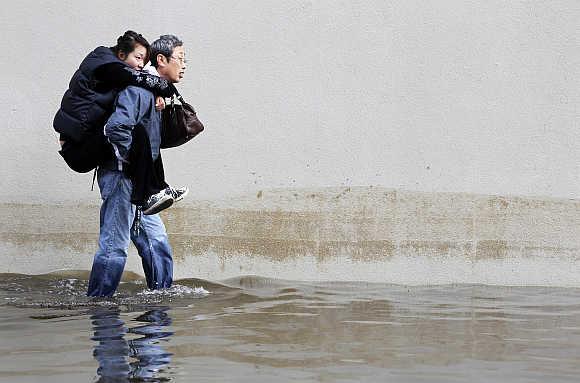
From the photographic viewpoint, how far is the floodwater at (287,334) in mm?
2859

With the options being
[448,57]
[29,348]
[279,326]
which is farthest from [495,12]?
[29,348]

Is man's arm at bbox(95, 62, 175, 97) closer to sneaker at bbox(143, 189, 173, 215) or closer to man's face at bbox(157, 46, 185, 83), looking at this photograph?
man's face at bbox(157, 46, 185, 83)

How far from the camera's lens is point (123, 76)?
450cm

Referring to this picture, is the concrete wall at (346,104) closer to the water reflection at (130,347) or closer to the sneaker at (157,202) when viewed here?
the sneaker at (157,202)

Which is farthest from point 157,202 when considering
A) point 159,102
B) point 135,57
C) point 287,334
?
point 287,334

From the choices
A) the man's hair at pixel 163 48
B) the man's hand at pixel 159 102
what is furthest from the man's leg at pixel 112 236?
the man's hair at pixel 163 48

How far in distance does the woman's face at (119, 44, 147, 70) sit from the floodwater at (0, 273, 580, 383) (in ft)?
3.85

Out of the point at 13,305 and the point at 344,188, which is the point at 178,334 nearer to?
the point at 13,305

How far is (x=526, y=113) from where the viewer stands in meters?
5.82

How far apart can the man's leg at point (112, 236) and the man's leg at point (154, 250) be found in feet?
1.07

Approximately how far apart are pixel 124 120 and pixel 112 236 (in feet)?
1.86

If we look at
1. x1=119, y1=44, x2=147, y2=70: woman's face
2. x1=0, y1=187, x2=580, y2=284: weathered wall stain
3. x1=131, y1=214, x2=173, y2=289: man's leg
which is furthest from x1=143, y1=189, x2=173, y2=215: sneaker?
x1=0, y1=187, x2=580, y2=284: weathered wall stain

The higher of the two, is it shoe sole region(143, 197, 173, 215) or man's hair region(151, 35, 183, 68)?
man's hair region(151, 35, 183, 68)

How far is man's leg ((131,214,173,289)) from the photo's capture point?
4.90 m
